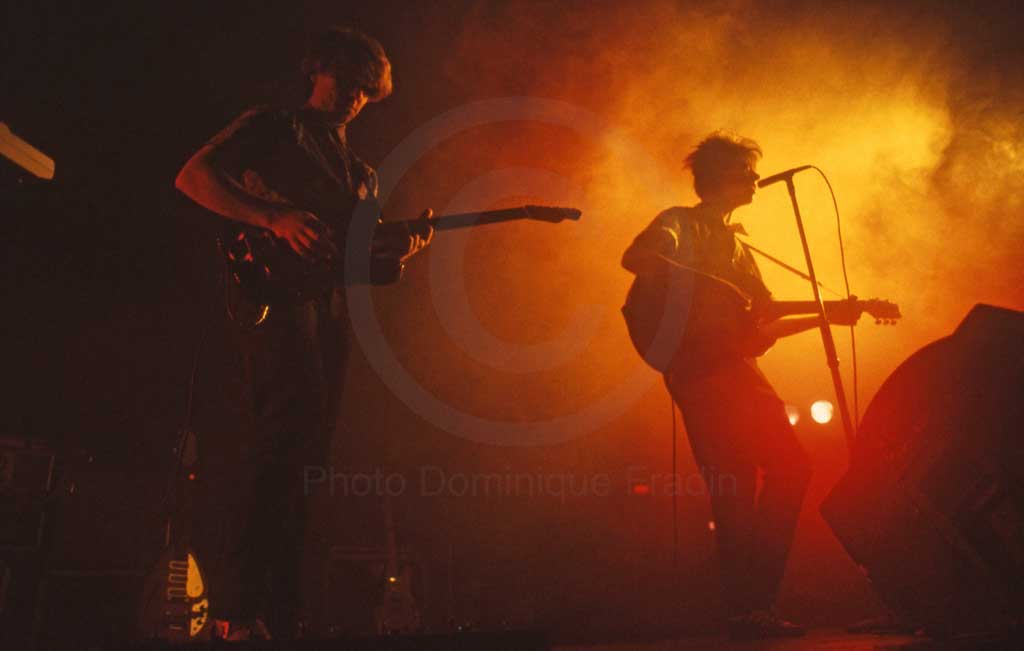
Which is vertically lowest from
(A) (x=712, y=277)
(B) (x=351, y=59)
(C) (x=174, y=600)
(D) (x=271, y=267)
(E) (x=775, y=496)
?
(C) (x=174, y=600)

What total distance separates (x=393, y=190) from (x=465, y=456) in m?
1.80

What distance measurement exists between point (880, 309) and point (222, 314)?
3432mm

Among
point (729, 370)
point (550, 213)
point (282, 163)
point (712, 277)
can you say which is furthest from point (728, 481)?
point (282, 163)

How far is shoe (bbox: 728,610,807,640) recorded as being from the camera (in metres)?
2.61

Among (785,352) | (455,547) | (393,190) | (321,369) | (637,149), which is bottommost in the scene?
(455,547)

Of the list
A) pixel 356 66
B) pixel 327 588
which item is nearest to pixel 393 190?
pixel 356 66

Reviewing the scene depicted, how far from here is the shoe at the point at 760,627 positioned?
2607mm

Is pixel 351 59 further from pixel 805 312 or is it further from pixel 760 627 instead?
pixel 760 627

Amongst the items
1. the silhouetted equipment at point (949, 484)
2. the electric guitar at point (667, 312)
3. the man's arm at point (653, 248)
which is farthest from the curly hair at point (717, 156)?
the silhouetted equipment at point (949, 484)

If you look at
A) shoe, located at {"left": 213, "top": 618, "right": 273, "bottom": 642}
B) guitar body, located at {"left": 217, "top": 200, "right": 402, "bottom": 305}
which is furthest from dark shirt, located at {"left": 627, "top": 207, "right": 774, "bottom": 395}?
shoe, located at {"left": 213, "top": 618, "right": 273, "bottom": 642}

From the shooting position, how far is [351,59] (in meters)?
2.58

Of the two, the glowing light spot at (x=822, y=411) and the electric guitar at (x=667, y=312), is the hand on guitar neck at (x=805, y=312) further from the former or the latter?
the glowing light spot at (x=822, y=411)

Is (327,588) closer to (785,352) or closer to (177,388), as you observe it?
(177,388)

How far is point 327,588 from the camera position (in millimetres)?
4137
